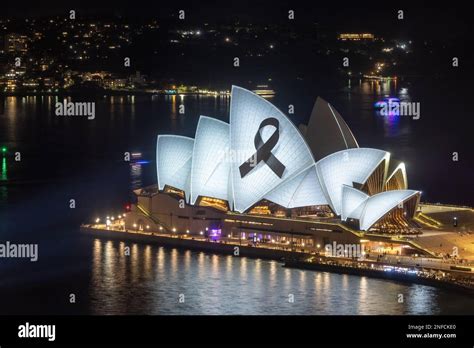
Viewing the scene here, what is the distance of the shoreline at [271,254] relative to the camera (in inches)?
884

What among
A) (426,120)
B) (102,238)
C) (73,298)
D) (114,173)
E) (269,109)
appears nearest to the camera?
(73,298)

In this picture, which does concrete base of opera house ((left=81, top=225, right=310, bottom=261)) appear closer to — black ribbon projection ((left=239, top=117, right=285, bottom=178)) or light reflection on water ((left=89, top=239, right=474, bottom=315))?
light reflection on water ((left=89, top=239, right=474, bottom=315))

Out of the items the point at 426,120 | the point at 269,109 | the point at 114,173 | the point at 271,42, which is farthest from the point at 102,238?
the point at 271,42

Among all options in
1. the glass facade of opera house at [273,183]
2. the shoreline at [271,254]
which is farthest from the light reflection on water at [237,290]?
the glass facade of opera house at [273,183]

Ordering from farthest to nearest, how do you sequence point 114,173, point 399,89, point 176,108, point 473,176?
1. point 399,89
2. point 176,108
3. point 114,173
4. point 473,176

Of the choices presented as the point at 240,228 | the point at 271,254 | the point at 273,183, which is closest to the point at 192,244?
the point at 240,228

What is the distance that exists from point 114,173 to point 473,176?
44.9 feet

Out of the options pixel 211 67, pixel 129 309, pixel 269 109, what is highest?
pixel 211 67

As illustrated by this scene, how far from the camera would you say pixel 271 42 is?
110750 millimetres

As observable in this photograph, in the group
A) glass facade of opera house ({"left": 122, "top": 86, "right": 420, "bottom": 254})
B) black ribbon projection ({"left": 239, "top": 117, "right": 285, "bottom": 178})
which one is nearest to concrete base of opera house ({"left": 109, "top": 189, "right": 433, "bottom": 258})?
glass facade of opera house ({"left": 122, "top": 86, "right": 420, "bottom": 254})

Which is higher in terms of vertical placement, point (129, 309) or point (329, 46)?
point (329, 46)

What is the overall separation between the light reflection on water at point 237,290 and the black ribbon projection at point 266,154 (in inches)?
92.2

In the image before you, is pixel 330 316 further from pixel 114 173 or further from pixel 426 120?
pixel 426 120

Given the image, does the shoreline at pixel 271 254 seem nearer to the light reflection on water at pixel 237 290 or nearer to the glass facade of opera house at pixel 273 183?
the light reflection on water at pixel 237 290
